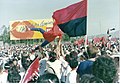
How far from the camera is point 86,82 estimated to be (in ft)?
8.57

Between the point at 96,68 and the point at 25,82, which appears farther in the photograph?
the point at 25,82

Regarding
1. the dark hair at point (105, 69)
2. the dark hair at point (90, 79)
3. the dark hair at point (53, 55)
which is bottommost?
the dark hair at point (90, 79)

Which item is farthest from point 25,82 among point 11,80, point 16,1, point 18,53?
point 16,1

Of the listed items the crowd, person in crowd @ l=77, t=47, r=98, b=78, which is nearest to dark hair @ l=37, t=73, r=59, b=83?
the crowd

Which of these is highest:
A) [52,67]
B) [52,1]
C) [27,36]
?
[52,1]

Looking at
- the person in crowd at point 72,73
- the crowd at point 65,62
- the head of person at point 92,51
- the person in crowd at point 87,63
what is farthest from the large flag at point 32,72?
the head of person at point 92,51

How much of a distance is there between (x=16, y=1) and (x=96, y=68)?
1.10 m

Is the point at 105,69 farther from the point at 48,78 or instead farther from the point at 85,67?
the point at 48,78

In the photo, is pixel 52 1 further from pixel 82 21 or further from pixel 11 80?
pixel 11 80

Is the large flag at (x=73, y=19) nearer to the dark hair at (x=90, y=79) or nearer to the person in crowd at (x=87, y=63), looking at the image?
the person in crowd at (x=87, y=63)

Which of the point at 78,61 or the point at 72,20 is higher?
the point at 72,20

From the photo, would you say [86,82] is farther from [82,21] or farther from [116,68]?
[82,21]

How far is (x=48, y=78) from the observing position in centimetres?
268

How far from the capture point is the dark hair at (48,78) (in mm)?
2666
